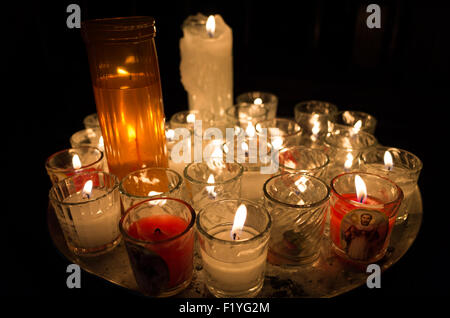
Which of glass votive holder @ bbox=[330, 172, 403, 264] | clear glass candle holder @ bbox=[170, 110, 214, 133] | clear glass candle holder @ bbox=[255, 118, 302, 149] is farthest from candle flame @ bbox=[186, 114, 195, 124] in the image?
glass votive holder @ bbox=[330, 172, 403, 264]

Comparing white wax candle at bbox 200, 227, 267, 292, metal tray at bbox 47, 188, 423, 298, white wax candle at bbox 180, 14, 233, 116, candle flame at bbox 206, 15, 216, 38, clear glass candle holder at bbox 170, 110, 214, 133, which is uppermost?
candle flame at bbox 206, 15, 216, 38

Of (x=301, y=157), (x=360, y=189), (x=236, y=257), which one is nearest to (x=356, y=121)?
(x=301, y=157)

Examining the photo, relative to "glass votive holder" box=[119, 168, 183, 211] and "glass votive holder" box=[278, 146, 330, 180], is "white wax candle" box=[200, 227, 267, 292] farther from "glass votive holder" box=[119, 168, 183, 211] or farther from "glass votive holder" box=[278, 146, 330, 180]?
"glass votive holder" box=[278, 146, 330, 180]

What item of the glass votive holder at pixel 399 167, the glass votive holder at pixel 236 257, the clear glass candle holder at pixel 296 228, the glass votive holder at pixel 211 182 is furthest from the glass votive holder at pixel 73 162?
the glass votive holder at pixel 399 167

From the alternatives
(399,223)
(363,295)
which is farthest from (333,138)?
(363,295)

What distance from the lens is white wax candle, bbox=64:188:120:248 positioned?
89 centimetres

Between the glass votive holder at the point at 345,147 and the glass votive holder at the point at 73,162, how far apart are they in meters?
0.73

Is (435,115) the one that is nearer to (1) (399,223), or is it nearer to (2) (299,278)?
(1) (399,223)

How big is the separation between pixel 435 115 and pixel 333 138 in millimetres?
1980

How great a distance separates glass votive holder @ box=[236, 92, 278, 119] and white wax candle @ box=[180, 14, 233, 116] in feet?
0.28

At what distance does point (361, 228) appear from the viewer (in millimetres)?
835

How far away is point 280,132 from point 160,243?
28.5 inches

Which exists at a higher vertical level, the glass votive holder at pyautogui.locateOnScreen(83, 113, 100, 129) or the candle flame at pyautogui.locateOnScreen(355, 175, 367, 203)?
the glass votive holder at pyautogui.locateOnScreen(83, 113, 100, 129)

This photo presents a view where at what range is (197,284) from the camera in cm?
84
